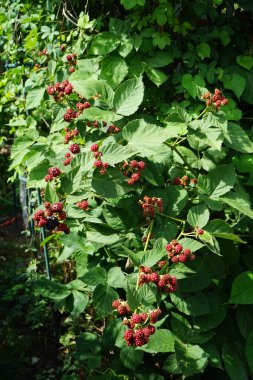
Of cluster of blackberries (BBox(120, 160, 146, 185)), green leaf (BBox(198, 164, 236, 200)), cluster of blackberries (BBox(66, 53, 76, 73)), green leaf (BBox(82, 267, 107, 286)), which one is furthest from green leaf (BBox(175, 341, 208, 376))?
cluster of blackberries (BBox(66, 53, 76, 73))

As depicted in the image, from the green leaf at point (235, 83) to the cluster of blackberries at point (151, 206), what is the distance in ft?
2.59

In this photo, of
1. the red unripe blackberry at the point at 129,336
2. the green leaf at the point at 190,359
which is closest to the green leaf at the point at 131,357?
the green leaf at the point at 190,359

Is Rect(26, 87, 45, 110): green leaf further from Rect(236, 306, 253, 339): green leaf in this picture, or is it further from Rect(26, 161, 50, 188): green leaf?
Rect(236, 306, 253, 339): green leaf

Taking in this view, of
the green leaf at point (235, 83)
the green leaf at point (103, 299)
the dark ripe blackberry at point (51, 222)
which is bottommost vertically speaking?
the green leaf at point (103, 299)

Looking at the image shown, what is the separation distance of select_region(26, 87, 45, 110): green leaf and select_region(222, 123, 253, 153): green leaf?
35.5 inches

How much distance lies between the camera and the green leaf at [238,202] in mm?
1688

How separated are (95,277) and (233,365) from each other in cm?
71

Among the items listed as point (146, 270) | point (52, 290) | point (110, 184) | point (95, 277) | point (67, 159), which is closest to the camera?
point (146, 270)

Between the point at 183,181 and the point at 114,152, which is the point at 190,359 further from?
the point at 114,152

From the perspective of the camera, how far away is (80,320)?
2.82 metres

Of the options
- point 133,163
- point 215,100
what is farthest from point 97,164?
point 215,100

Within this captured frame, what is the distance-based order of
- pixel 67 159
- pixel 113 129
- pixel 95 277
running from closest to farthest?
pixel 67 159, pixel 113 129, pixel 95 277

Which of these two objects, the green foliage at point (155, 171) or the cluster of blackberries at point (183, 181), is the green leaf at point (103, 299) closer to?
the green foliage at point (155, 171)

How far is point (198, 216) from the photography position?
1.67m
